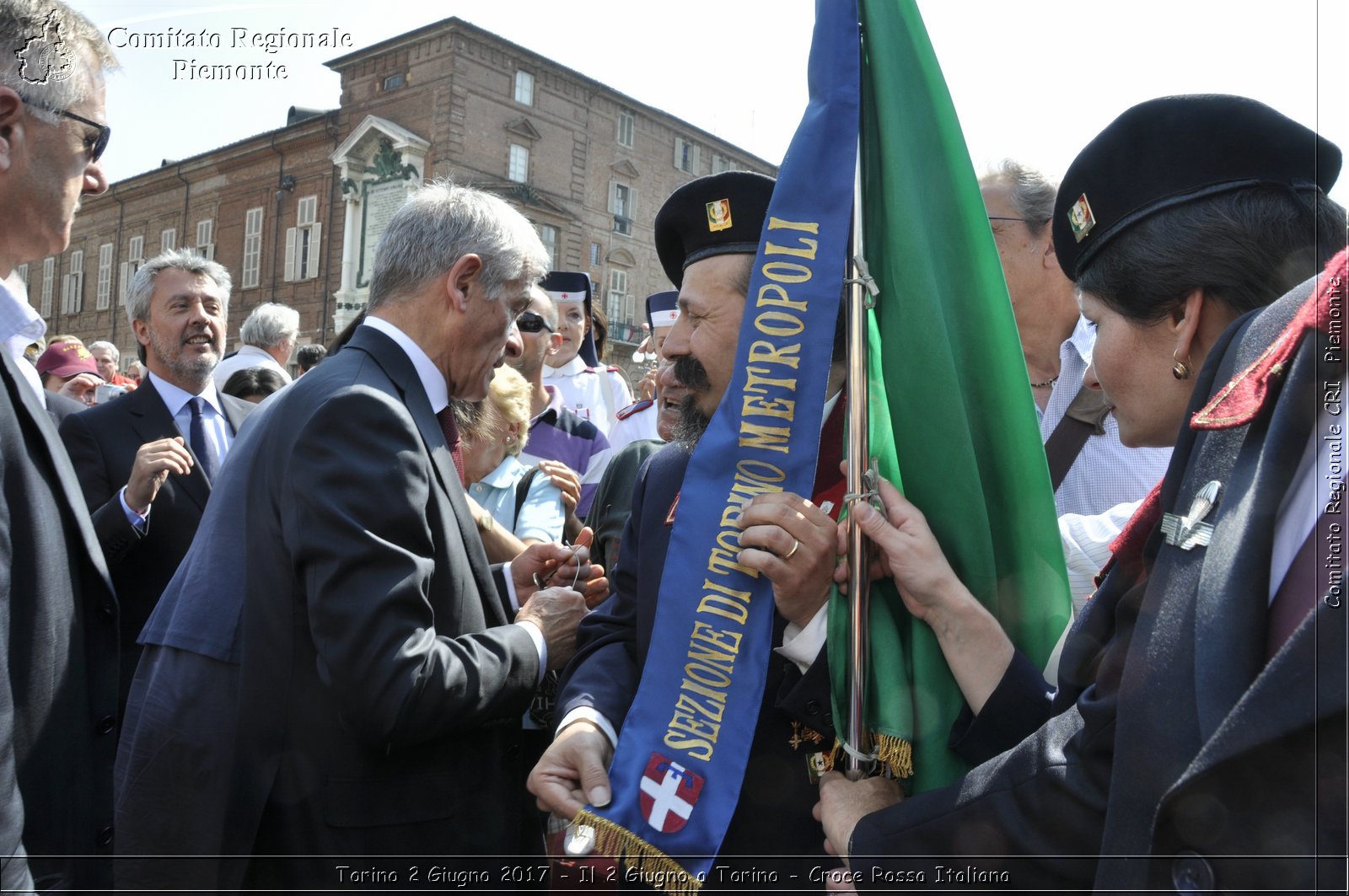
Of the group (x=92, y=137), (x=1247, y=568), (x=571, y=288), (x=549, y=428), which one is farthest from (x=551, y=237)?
(x=1247, y=568)

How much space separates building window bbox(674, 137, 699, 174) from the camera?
1561 inches

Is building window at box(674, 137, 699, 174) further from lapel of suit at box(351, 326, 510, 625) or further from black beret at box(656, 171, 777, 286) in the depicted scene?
lapel of suit at box(351, 326, 510, 625)

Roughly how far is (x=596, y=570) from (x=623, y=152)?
118 feet

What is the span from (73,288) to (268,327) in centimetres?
3131

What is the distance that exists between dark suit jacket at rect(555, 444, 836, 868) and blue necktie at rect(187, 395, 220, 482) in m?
2.40

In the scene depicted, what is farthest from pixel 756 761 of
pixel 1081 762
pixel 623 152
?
pixel 623 152

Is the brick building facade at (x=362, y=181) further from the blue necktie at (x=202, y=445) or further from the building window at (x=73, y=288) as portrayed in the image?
the blue necktie at (x=202, y=445)

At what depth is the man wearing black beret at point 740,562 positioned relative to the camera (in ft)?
6.76

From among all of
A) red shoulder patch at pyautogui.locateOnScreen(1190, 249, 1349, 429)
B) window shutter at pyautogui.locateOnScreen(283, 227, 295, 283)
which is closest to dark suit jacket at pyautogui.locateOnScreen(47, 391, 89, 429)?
red shoulder patch at pyautogui.locateOnScreen(1190, 249, 1349, 429)

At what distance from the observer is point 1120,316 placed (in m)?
1.81

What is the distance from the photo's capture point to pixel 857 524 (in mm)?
1981

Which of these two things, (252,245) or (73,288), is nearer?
(73,288)

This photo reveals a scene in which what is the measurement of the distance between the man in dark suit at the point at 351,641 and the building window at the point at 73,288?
35168 mm

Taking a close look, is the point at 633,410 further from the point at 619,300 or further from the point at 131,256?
the point at 619,300
